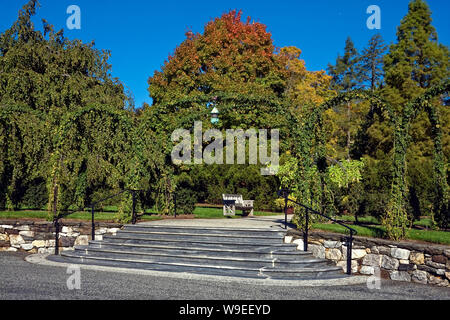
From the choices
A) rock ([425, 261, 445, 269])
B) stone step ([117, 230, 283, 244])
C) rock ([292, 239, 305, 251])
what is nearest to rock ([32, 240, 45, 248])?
stone step ([117, 230, 283, 244])

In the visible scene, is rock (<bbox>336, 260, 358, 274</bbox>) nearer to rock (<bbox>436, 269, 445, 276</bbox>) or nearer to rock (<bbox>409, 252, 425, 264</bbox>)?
rock (<bbox>409, 252, 425, 264</bbox>)

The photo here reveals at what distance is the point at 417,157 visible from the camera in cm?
1992

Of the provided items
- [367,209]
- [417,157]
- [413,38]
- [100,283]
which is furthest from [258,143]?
[100,283]

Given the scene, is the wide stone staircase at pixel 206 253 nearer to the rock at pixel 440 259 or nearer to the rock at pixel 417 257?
the rock at pixel 417 257

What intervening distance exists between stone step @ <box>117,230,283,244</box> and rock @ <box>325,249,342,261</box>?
1081mm

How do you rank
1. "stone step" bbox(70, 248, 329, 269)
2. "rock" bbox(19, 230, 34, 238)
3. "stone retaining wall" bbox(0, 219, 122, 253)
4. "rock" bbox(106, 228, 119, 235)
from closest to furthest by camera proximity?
"stone step" bbox(70, 248, 329, 269) < "rock" bbox(106, 228, 119, 235) < "stone retaining wall" bbox(0, 219, 122, 253) < "rock" bbox(19, 230, 34, 238)

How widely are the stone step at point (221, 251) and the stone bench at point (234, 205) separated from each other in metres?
5.15

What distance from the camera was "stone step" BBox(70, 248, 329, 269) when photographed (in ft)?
26.3

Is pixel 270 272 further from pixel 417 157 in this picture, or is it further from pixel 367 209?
pixel 417 157

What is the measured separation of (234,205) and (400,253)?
731cm

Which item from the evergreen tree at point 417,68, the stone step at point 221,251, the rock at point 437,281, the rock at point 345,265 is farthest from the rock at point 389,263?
the evergreen tree at point 417,68

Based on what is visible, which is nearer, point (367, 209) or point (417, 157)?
point (367, 209)

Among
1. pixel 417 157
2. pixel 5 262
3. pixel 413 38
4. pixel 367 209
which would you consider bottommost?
pixel 5 262
